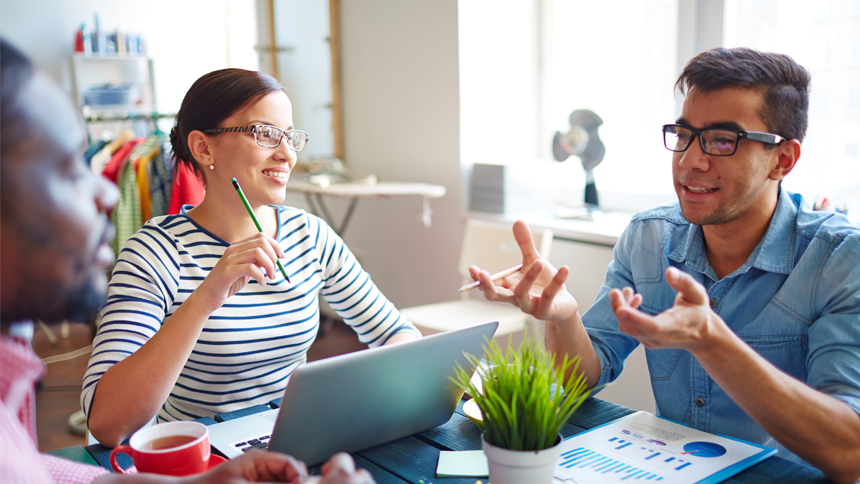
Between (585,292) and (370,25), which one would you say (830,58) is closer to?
(585,292)

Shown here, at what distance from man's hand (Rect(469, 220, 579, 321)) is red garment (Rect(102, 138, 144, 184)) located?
234 centimetres

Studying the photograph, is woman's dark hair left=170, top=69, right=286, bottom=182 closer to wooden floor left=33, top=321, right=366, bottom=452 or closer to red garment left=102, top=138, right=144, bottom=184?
red garment left=102, top=138, right=144, bottom=184

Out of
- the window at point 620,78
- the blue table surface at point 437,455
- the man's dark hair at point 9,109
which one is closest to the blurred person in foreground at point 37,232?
the man's dark hair at point 9,109

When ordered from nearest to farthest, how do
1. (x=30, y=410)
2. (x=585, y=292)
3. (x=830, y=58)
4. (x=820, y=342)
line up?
(x=30, y=410) < (x=820, y=342) < (x=830, y=58) < (x=585, y=292)

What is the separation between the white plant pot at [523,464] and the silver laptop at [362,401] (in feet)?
0.63

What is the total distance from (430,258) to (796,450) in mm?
2636

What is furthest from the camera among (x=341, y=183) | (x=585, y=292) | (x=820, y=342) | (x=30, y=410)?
(x=341, y=183)

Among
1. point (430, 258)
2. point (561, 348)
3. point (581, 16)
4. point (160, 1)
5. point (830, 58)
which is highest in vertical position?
point (160, 1)

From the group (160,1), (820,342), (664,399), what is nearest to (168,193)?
(664,399)

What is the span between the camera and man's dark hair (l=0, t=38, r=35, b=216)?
516 millimetres

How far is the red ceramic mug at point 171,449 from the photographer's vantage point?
829 millimetres

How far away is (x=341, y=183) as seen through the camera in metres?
3.41

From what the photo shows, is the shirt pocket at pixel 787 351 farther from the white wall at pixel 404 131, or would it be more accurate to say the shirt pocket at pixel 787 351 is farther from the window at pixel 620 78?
the white wall at pixel 404 131

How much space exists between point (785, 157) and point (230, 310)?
3.66 ft
